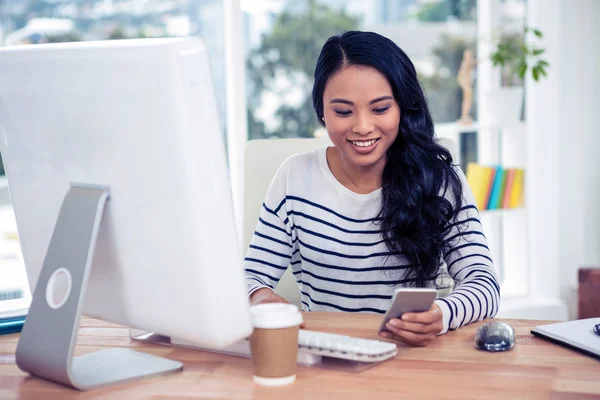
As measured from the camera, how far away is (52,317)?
109 centimetres

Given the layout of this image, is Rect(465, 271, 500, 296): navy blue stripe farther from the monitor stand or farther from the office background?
the office background

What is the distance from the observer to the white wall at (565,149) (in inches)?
143

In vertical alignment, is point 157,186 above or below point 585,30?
below

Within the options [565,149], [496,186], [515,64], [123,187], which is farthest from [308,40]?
[123,187]

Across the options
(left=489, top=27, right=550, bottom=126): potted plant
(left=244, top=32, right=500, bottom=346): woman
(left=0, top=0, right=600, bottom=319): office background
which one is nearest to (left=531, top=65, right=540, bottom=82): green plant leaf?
(left=489, top=27, right=550, bottom=126): potted plant

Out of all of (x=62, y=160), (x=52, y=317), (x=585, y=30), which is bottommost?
(x=52, y=317)

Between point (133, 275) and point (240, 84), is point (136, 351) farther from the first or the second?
point (240, 84)

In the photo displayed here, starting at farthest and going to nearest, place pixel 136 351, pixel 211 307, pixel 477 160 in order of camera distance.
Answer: pixel 477 160 → pixel 136 351 → pixel 211 307

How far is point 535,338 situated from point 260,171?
0.84 metres

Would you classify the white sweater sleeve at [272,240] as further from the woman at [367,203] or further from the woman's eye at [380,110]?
the woman's eye at [380,110]

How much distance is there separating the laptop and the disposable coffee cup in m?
0.45

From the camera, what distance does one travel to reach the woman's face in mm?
1637

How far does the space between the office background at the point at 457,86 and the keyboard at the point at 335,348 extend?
7.30ft

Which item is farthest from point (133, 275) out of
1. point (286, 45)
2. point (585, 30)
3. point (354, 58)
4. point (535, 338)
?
point (585, 30)
